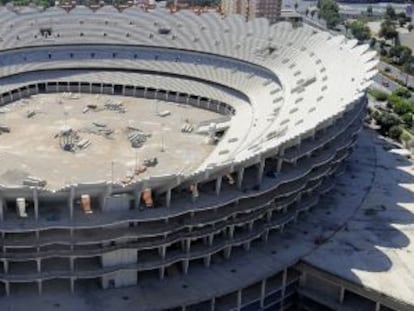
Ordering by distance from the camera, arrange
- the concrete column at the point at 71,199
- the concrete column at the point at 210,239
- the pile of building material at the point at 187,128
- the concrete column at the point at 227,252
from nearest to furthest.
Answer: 1. the concrete column at the point at 71,199
2. the concrete column at the point at 210,239
3. the concrete column at the point at 227,252
4. the pile of building material at the point at 187,128

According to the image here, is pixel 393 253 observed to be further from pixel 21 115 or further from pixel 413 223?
pixel 21 115

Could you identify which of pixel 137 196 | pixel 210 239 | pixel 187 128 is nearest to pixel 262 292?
pixel 210 239

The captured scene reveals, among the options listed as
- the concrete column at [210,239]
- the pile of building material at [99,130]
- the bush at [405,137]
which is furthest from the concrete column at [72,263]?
the bush at [405,137]

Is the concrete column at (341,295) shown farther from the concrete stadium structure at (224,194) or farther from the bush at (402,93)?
the bush at (402,93)

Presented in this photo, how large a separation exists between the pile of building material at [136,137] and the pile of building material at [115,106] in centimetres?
1043

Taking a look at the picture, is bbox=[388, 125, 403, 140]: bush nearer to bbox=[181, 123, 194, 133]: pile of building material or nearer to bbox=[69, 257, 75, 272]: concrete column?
bbox=[181, 123, 194, 133]: pile of building material

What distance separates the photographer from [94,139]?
3836 inches

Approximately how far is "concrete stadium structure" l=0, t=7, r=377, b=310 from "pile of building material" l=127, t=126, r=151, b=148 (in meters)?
11.7

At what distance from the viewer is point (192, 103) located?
118438 mm

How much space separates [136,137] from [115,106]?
58.0ft

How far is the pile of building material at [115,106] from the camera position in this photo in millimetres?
112219

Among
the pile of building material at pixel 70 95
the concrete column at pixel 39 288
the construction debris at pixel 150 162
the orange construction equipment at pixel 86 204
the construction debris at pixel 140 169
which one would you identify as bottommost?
the concrete column at pixel 39 288

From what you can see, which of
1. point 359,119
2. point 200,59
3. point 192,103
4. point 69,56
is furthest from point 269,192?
point 69,56

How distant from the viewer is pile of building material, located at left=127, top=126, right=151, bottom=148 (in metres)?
95.8
